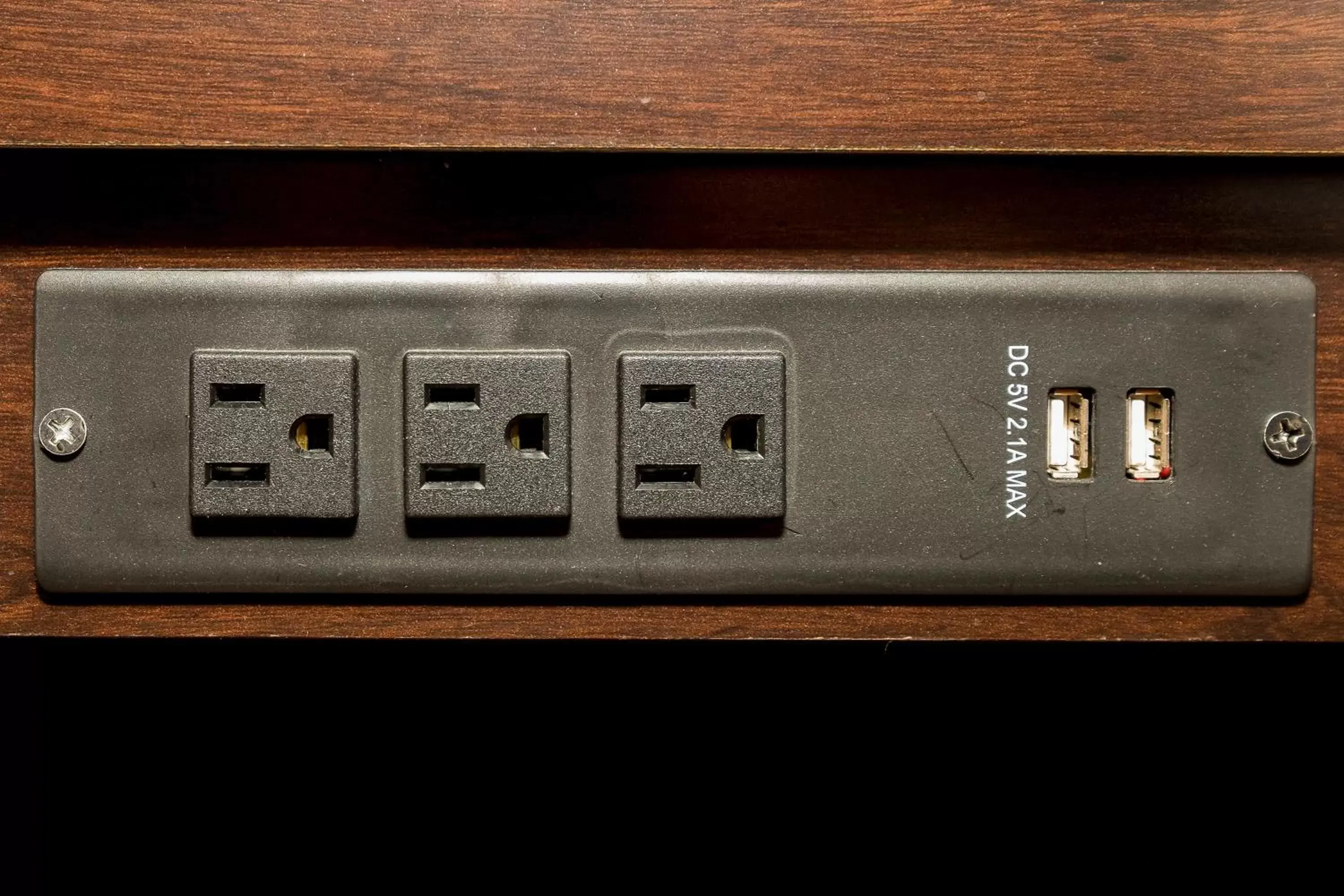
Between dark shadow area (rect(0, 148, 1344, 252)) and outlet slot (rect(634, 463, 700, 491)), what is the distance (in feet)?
0.33

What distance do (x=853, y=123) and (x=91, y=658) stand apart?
559 millimetres

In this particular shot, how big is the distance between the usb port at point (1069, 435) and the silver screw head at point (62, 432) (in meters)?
0.44

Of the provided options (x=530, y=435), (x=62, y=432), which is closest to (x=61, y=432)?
(x=62, y=432)

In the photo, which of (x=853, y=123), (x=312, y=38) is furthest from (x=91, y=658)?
(x=853, y=123)

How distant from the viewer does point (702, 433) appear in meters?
0.42

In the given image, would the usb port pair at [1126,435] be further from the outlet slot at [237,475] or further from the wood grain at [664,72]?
the outlet slot at [237,475]

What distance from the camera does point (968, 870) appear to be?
59 cm

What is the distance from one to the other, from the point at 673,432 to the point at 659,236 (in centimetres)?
9

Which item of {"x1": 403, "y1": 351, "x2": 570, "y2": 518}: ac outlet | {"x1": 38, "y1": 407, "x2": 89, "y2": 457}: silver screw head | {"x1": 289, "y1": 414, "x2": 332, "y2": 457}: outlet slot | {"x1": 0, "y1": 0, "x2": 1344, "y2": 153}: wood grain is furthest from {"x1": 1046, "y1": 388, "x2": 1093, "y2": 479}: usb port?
{"x1": 38, "y1": 407, "x2": 89, "y2": 457}: silver screw head

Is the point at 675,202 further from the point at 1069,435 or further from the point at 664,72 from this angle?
the point at 1069,435

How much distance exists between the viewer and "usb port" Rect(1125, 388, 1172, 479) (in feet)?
1.40

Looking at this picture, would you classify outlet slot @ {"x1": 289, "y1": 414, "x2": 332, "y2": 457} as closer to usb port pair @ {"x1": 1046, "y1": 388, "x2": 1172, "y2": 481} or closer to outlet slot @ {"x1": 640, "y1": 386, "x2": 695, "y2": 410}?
outlet slot @ {"x1": 640, "y1": 386, "x2": 695, "y2": 410}

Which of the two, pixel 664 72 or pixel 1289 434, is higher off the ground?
pixel 664 72

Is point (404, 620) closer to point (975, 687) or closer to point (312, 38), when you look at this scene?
point (312, 38)
